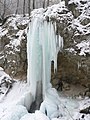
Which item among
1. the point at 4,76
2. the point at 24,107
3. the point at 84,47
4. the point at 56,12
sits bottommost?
the point at 24,107

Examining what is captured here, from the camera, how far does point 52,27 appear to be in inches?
393

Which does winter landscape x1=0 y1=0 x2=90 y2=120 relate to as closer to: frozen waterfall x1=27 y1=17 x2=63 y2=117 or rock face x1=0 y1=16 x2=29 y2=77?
frozen waterfall x1=27 y1=17 x2=63 y2=117

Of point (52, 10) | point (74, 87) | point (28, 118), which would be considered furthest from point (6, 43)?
point (28, 118)

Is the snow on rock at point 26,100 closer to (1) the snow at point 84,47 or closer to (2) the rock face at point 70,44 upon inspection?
(2) the rock face at point 70,44

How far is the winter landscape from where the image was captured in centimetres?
908

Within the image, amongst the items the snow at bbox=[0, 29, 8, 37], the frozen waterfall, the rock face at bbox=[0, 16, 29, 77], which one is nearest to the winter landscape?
the frozen waterfall

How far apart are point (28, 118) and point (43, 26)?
A: 365 cm

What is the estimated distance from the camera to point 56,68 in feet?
33.5

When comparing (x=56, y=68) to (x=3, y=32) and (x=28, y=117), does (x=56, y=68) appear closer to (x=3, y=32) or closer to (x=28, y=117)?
(x=28, y=117)

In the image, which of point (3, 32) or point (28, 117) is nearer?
point (28, 117)

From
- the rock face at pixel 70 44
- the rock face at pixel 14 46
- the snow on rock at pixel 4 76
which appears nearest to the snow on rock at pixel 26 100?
the rock face at pixel 70 44

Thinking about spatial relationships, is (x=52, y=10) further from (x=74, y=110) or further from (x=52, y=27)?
(x=74, y=110)

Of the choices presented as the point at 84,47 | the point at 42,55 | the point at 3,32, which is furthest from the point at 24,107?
the point at 3,32

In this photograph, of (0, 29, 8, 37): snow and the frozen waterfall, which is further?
(0, 29, 8, 37): snow
